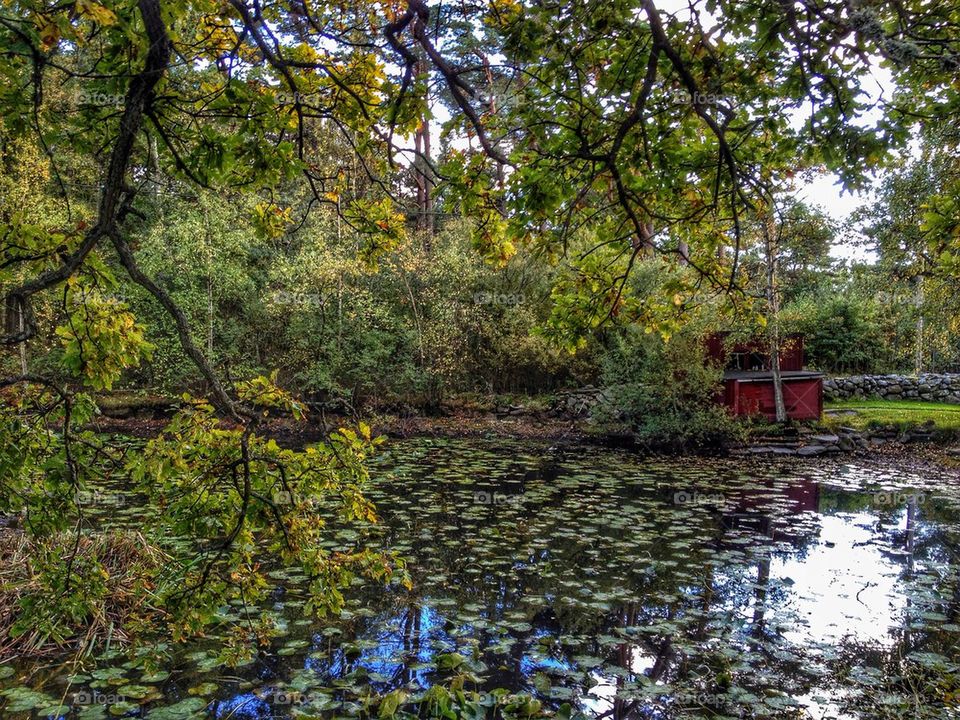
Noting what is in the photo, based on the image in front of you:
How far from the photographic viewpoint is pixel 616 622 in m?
5.62

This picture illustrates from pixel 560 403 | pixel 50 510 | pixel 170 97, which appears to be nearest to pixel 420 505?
pixel 50 510

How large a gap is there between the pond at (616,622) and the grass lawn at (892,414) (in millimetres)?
7984

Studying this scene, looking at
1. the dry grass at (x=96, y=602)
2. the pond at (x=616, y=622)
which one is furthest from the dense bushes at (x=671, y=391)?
the dry grass at (x=96, y=602)

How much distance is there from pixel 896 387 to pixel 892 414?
186 inches

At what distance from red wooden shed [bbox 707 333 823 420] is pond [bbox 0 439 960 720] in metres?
7.23

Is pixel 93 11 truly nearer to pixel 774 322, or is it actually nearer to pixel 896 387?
pixel 774 322

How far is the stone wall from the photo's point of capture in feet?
73.0

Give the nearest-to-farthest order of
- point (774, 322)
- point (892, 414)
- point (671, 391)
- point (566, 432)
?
point (671, 391) → point (774, 322) → point (892, 414) → point (566, 432)

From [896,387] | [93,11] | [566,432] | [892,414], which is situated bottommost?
[566,432]

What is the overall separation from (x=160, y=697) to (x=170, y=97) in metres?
3.68

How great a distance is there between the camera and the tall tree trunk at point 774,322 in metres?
16.0

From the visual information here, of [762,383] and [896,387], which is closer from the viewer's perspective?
[762,383]

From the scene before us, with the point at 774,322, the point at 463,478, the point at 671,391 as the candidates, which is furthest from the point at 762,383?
the point at 463,478

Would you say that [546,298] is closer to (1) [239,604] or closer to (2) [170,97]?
(1) [239,604]
